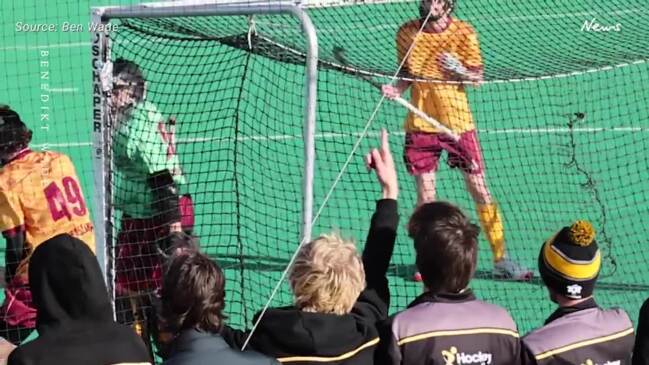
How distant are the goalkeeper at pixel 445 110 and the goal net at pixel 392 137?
0.16 meters

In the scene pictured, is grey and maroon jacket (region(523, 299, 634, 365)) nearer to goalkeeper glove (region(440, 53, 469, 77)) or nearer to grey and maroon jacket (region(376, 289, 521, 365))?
grey and maroon jacket (region(376, 289, 521, 365))

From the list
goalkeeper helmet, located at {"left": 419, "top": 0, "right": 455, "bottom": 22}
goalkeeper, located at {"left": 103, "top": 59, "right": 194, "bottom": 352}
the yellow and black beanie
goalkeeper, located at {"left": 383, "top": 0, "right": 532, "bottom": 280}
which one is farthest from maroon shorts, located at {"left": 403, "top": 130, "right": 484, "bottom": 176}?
the yellow and black beanie

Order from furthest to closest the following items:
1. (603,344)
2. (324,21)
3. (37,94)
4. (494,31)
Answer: (37,94)
(494,31)
(324,21)
(603,344)

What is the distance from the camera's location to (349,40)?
9016mm

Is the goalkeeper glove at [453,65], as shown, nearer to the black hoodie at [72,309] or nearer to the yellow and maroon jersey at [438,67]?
the yellow and maroon jersey at [438,67]

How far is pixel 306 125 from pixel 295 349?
60.3 inches

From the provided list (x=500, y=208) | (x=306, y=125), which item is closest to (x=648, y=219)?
(x=500, y=208)

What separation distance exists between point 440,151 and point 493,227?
67 cm

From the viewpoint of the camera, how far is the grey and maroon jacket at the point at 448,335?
3719mm

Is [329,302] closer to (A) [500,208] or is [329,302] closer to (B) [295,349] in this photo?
(B) [295,349]

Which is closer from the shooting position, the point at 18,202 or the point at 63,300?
the point at 63,300

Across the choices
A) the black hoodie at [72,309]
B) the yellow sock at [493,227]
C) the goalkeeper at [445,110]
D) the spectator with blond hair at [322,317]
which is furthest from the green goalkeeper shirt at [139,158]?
the black hoodie at [72,309]

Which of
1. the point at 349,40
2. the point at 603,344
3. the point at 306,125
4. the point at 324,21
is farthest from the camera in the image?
the point at 349,40

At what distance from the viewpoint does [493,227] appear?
7.71 metres
